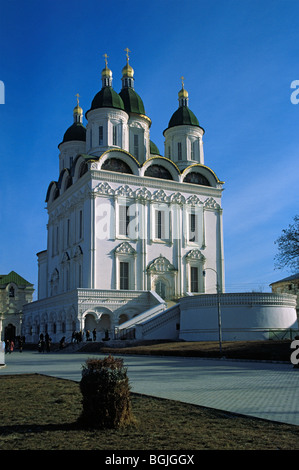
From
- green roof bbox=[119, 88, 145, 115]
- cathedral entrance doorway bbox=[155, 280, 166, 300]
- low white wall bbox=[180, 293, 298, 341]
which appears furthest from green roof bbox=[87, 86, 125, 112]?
low white wall bbox=[180, 293, 298, 341]

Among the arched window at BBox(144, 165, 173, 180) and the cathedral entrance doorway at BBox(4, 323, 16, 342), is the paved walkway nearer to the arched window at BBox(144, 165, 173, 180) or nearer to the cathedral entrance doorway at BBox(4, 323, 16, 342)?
Result: the arched window at BBox(144, 165, 173, 180)

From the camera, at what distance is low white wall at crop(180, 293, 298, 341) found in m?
30.0

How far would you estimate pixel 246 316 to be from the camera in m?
30.2

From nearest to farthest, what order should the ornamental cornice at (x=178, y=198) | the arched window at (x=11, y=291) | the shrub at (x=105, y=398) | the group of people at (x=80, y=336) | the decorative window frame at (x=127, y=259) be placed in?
the shrub at (x=105, y=398) → the group of people at (x=80, y=336) → the decorative window frame at (x=127, y=259) → the ornamental cornice at (x=178, y=198) → the arched window at (x=11, y=291)

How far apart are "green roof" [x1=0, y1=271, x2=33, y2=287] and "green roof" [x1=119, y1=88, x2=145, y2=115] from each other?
27085 mm

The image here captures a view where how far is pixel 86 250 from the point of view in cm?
4119

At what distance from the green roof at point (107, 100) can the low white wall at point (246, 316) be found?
2179 centimetres

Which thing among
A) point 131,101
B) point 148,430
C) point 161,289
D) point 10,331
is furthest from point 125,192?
point 148,430

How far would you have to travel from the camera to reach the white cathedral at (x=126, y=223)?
40344mm

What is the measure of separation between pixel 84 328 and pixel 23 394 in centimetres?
2811

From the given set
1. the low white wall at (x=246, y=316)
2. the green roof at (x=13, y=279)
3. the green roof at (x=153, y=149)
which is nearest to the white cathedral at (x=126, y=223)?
the green roof at (x=153, y=149)

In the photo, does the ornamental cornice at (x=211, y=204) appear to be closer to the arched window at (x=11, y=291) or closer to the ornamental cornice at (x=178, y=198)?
the ornamental cornice at (x=178, y=198)

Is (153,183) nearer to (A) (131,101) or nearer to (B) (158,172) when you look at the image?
(B) (158,172)
